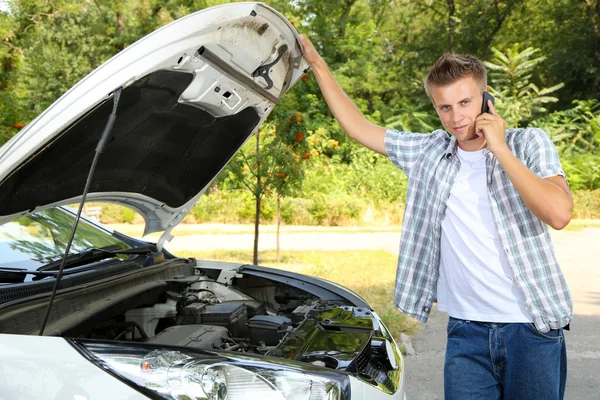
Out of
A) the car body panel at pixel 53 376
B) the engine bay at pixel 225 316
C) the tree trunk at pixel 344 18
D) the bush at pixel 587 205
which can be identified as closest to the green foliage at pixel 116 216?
the bush at pixel 587 205

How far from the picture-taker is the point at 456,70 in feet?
7.19

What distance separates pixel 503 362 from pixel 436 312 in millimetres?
4768

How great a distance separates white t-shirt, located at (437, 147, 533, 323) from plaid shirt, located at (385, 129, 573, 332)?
0.13 feet

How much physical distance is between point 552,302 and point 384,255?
8.51 meters

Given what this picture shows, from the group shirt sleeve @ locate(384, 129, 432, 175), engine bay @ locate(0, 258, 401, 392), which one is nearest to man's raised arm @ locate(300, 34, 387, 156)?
shirt sleeve @ locate(384, 129, 432, 175)

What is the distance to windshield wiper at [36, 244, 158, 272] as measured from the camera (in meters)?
2.86

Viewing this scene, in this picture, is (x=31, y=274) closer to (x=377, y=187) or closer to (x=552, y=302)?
(x=552, y=302)

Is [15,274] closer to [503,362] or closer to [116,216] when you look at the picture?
[503,362]

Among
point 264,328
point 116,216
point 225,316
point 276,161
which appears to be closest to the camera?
point 264,328

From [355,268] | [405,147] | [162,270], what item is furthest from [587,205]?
[405,147]

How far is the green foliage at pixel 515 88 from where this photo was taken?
63.7 feet

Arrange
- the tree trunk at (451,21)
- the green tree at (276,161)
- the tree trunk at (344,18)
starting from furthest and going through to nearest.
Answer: the tree trunk at (344,18), the tree trunk at (451,21), the green tree at (276,161)

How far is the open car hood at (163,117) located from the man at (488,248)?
2.77ft

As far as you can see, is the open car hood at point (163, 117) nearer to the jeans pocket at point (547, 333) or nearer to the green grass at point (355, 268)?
the jeans pocket at point (547, 333)
